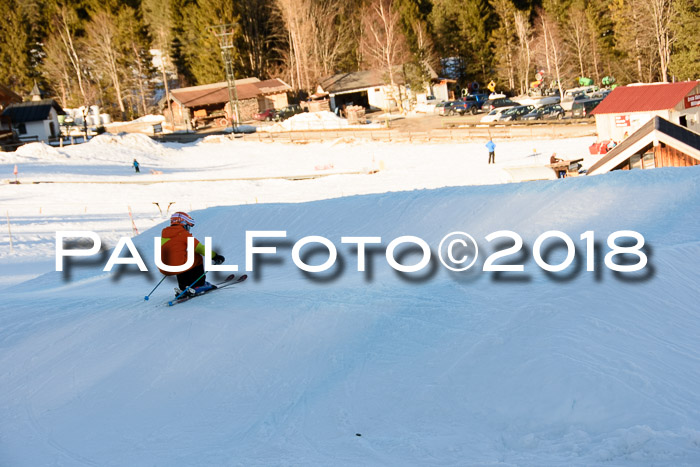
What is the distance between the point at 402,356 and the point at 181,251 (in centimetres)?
384

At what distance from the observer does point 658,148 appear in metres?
20.6

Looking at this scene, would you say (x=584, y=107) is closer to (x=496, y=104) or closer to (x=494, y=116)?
(x=494, y=116)

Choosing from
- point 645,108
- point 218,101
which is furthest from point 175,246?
point 218,101

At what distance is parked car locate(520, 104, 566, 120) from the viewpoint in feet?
153

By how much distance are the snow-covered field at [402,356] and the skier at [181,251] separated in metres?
0.32

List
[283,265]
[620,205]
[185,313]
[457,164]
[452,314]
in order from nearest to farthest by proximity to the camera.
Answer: [452,314], [185,313], [620,205], [283,265], [457,164]

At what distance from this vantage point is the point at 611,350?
5.53 metres

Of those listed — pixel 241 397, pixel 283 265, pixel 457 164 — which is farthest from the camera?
pixel 457 164

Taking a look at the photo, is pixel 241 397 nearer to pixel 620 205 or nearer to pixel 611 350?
pixel 611 350

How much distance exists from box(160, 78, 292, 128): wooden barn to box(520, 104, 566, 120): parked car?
32.6 m

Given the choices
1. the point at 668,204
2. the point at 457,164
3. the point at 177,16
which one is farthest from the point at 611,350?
the point at 177,16

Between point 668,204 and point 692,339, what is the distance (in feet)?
14.4

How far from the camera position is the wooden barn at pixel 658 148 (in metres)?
20.2

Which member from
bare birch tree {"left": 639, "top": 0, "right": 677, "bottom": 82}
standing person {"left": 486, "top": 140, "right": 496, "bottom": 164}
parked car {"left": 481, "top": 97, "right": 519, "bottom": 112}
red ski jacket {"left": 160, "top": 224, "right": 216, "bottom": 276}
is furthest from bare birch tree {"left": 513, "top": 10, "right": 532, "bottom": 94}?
red ski jacket {"left": 160, "top": 224, "right": 216, "bottom": 276}
